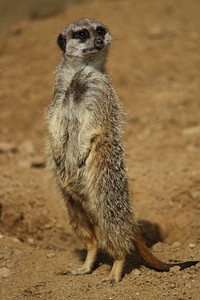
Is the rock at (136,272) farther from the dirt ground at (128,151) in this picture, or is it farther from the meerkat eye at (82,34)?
the meerkat eye at (82,34)

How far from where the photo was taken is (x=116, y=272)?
3.79 meters

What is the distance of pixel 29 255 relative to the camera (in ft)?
13.8

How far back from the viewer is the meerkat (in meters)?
3.78

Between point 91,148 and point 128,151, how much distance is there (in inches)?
86.4

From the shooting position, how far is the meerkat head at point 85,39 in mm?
3828

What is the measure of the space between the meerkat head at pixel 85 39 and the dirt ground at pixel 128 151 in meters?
0.61

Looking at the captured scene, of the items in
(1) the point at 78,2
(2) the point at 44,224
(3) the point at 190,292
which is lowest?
(2) the point at 44,224

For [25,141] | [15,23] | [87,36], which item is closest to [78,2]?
[15,23]

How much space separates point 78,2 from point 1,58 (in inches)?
89.6

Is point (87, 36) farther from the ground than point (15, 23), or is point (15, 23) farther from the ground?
point (87, 36)

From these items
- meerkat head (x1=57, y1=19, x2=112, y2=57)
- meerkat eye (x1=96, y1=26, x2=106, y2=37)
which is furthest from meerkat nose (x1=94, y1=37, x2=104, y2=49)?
meerkat eye (x1=96, y1=26, x2=106, y2=37)

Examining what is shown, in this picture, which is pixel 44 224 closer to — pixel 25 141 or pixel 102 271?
pixel 102 271

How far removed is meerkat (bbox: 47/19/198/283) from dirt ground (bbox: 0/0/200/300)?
A: 0.82 ft

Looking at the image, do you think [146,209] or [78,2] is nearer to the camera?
[146,209]
